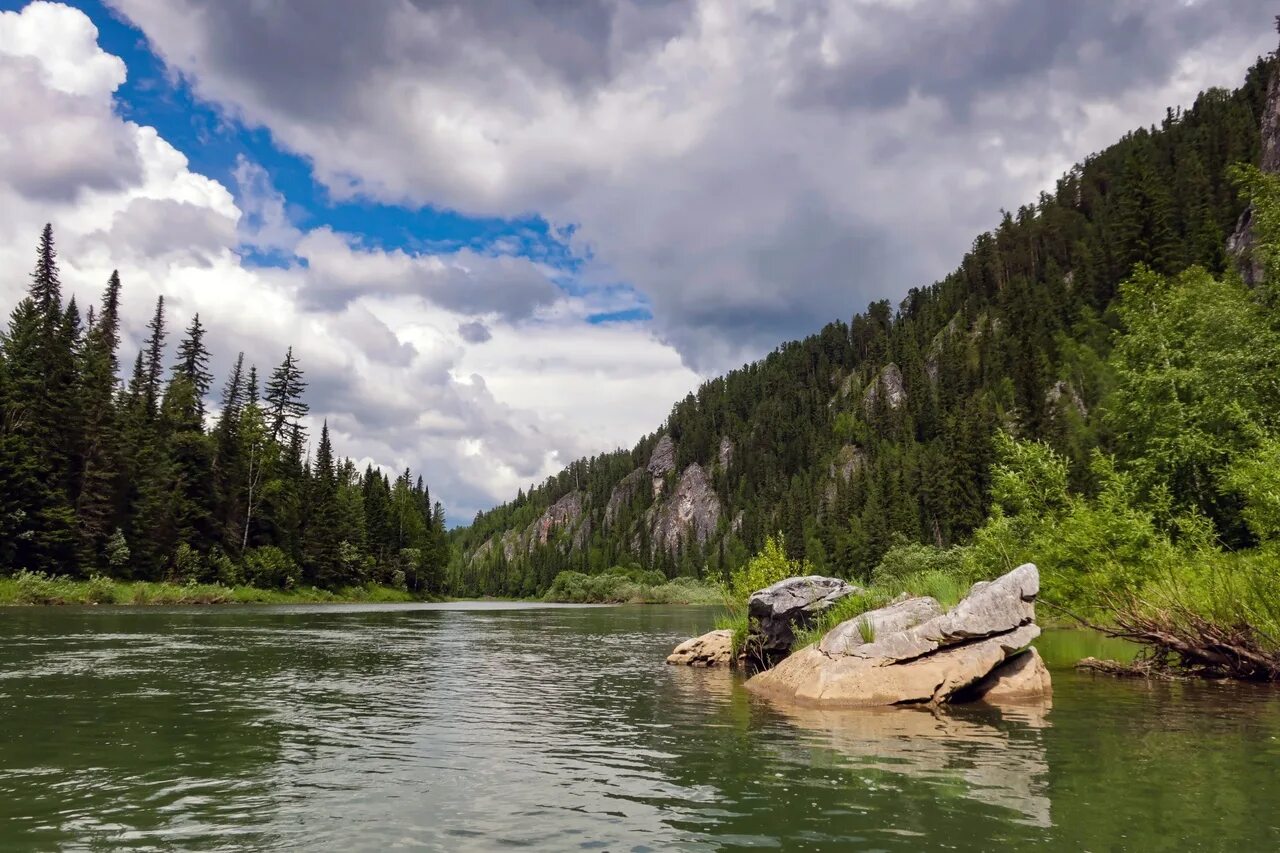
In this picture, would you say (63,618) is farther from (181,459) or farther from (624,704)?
(181,459)

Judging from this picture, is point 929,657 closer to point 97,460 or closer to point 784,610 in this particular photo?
point 784,610

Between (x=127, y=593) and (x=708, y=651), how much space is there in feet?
214

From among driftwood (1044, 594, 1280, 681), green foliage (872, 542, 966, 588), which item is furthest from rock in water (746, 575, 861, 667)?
green foliage (872, 542, 966, 588)

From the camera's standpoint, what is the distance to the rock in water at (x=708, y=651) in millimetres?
31828

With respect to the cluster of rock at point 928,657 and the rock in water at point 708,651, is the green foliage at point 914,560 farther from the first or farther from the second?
the cluster of rock at point 928,657

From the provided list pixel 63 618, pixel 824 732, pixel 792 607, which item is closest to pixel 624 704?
pixel 824 732

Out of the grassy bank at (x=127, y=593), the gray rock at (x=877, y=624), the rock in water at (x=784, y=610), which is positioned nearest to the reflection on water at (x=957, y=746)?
the gray rock at (x=877, y=624)

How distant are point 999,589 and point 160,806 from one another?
20.1 m

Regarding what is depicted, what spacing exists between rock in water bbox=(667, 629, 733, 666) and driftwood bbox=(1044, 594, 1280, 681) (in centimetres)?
1334

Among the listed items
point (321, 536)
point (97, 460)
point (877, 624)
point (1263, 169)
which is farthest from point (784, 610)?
point (1263, 169)

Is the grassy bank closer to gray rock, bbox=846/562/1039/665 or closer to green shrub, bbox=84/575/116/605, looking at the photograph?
green shrub, bbox=84/575/116/605

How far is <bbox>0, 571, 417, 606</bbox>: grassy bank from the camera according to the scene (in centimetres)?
6203

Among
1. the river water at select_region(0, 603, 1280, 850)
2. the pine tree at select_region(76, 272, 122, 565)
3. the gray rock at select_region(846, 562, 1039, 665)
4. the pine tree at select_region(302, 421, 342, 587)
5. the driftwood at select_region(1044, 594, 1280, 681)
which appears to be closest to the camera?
the river water at select_region(0, 603, 1280, 850)

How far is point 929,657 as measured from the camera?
68.7 feet
